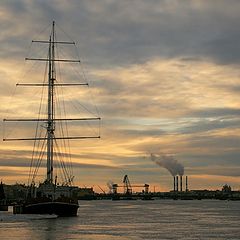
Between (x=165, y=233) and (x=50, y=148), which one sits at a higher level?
(x=50, y=148)

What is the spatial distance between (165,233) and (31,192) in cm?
4522

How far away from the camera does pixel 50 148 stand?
108938mm

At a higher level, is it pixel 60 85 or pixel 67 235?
pixel 60 85

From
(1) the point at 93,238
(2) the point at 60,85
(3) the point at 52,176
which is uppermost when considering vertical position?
(2) the point at 60,85

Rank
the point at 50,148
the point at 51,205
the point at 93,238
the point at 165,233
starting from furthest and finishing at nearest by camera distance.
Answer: the point at 50,148
the point at 51,205
the point at 165,233
the point at 93,238

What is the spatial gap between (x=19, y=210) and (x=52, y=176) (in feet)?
29.7

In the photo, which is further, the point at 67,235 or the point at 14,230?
the point at 14,230

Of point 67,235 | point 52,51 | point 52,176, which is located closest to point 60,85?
point 52,51

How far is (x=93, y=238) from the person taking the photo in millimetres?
66500

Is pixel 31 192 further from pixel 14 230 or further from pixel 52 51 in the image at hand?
pixel 14 230

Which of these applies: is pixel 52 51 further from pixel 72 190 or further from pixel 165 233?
pixel 165 233

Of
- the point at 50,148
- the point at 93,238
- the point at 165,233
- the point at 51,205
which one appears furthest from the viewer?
the point at 50,148

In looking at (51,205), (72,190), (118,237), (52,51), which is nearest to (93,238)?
(118,237)

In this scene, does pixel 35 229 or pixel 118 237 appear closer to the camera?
pixel 118 237
